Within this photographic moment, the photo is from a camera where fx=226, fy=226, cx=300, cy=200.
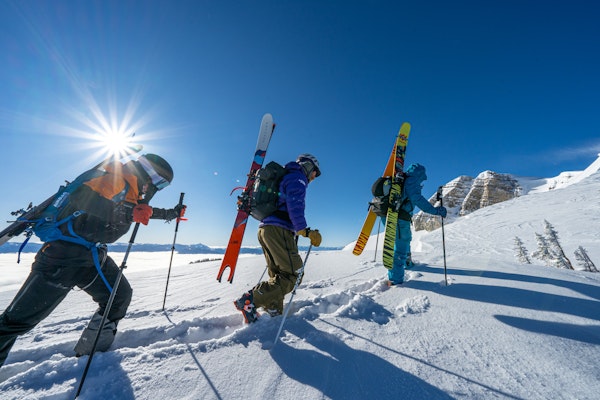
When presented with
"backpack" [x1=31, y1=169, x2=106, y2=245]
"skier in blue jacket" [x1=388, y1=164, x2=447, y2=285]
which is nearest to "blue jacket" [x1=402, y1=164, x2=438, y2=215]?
"skier in blue jacket" [x1=388, y1=164, x2=447, y2=285]

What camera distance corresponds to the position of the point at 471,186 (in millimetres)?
89312

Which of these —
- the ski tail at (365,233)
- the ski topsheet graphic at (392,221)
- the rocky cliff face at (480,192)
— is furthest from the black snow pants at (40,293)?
the rocky cliff face at (480,192)

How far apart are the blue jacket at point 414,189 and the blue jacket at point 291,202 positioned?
3.11 m

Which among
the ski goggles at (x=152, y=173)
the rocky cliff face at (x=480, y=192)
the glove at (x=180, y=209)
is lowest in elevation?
the glove at (x=180, y=209)

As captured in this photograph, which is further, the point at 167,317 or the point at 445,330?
the point at 167,317

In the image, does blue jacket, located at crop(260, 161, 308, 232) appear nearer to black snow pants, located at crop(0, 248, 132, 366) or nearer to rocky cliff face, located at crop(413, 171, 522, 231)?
black snow pants, located at crop(0, 248, 132, 366)

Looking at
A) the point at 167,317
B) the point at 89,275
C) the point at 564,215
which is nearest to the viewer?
the point at 89,275

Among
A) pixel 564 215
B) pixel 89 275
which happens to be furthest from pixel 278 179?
pixel 564 215

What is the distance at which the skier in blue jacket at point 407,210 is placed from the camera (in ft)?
15.6

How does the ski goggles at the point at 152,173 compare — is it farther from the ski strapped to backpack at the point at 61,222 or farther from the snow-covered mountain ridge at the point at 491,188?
the snow-covered mountain ridge at the point at 491,188

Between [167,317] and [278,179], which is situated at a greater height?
[278,179]

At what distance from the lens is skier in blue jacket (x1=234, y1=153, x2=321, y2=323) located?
3123 millimetres

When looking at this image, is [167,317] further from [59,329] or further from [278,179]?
[278,179]

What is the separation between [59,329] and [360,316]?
4244 mm
